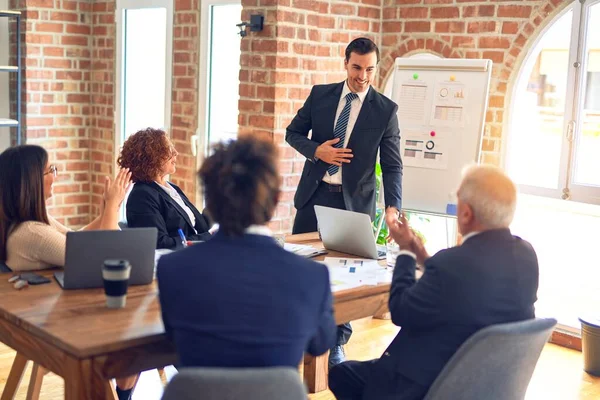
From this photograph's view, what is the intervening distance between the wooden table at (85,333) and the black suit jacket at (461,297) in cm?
43

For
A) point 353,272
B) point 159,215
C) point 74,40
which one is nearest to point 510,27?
point 353,272

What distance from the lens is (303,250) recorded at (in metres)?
3.18

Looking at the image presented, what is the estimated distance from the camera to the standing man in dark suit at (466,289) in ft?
6.91

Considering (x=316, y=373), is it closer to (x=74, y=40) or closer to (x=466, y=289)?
(x=466, y=289)

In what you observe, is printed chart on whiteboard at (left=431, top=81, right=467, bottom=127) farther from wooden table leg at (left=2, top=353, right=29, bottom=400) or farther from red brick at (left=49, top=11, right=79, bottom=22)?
red brick at (left=49, top=11, right=79, bottom=22)

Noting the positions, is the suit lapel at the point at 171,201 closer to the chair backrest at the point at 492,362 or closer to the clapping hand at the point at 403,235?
the clapping hand at the point at 403,235

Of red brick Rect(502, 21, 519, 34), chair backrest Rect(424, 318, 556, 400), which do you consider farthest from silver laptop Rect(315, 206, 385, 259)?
red brick Rect(502, 21, 519, 34)

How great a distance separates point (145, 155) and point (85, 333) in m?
1.31

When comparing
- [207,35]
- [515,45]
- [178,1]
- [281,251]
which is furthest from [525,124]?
[281,251]

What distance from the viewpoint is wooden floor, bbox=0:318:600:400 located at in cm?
363

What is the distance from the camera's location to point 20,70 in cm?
593

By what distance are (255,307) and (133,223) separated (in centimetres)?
159

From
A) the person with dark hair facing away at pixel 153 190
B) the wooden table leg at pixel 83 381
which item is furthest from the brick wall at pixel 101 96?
the wooden table leg at pixel 83 381

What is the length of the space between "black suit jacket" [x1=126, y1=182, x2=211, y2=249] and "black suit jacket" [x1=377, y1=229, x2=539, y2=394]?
1.28 m
